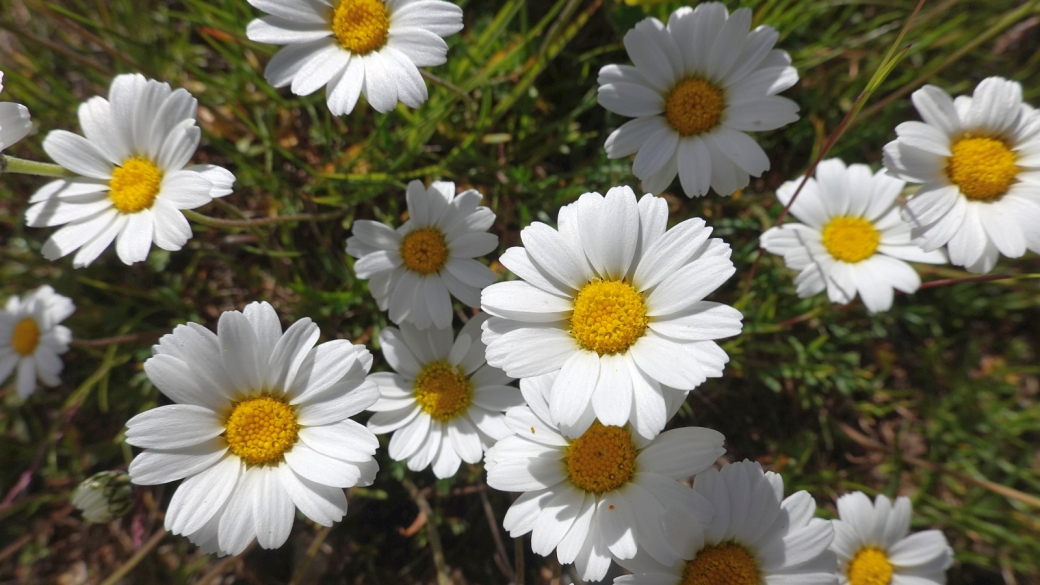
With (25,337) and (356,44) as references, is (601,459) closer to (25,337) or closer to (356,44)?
(356,44)

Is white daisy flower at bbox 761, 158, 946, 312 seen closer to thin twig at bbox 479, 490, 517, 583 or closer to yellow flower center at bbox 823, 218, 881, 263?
yellow flower center at bbox 823, 218, 881, 263

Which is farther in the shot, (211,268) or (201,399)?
(211,268)

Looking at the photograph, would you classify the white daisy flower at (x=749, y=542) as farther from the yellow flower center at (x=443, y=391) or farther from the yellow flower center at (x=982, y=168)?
the yellow flower center at (x=982, y=168)

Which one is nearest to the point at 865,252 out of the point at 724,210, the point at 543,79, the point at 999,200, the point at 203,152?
the point at 999,200

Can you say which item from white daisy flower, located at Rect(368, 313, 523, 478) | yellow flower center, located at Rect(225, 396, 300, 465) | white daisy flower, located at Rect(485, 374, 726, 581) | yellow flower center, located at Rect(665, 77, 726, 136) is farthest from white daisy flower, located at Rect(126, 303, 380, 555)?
yellow flower center, located at Rect(665, 77, 726, 136)

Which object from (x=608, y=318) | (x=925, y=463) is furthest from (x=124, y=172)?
(x=925, y=463)

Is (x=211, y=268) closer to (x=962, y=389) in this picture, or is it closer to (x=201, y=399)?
(x=201, y=399)
